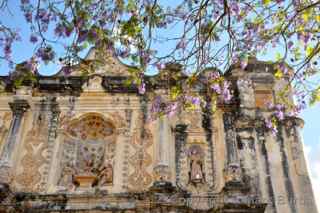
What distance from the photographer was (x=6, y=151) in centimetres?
1050

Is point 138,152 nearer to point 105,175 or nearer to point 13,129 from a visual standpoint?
point 105,175

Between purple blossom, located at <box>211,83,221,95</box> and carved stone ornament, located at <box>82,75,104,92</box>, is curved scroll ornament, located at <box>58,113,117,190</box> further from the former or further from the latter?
purple blossom, located at <box>211,83,221,95</box>

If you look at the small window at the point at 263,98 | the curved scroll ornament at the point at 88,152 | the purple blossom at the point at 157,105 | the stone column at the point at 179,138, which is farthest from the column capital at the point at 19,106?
the small window at the point at 263,98

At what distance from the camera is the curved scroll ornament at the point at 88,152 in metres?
10.4

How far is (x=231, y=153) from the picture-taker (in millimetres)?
10445

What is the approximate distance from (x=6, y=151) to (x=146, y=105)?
350 centimetres

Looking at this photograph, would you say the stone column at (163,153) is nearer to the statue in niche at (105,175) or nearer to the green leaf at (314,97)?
the statue in niche at (105,175)

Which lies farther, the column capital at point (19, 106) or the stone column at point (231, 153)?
the column capital at point (19, 106)

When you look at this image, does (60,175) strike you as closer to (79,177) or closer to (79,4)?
(79,177)

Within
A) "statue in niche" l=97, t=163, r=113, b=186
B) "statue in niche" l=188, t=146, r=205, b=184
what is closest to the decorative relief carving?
"statue in niche" l=97, t=163, r=113, b=186

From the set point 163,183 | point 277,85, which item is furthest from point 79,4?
point 277,85

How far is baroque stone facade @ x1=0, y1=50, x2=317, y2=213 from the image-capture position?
32.1 ft

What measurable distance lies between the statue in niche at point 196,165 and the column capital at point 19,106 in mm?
4163

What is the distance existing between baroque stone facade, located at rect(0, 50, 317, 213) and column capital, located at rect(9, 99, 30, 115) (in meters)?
0.03
